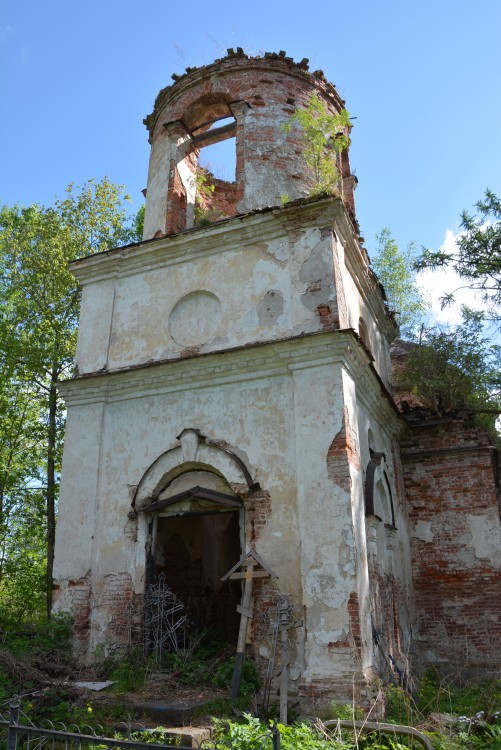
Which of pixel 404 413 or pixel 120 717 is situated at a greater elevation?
pixel 404 413

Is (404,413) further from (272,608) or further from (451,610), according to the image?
(272,608)

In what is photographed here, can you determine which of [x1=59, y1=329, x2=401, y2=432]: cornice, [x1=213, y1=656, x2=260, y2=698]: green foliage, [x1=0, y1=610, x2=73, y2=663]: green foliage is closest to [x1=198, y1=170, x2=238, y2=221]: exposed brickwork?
[x1=59, y1=329, x2=401, y2=432]: cornice

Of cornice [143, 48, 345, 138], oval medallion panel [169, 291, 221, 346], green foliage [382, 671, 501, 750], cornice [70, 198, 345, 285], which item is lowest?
green foliage [382, 671, 501, 750]

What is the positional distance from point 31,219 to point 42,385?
4429 mm

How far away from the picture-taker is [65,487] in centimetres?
869

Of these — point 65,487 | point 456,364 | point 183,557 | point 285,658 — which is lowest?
point 285,658

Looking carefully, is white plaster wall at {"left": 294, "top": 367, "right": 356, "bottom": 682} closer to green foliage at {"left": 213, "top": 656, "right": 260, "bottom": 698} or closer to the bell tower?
the bell tower

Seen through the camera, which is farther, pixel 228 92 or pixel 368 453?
pixel 228 92

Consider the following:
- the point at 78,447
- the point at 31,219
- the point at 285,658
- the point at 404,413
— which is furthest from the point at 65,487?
the point at 31,219

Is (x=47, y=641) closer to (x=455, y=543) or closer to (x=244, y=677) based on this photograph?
(x=244, y=677)

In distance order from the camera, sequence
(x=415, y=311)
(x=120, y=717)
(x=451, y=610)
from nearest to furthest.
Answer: (x=120, y=717) < (x=451, y=610) < (x=415, y=311)

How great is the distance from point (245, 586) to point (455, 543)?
188 inches

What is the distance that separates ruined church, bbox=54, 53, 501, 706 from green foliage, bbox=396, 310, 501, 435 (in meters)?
0.43

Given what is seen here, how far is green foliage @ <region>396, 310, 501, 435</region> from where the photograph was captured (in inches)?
436
